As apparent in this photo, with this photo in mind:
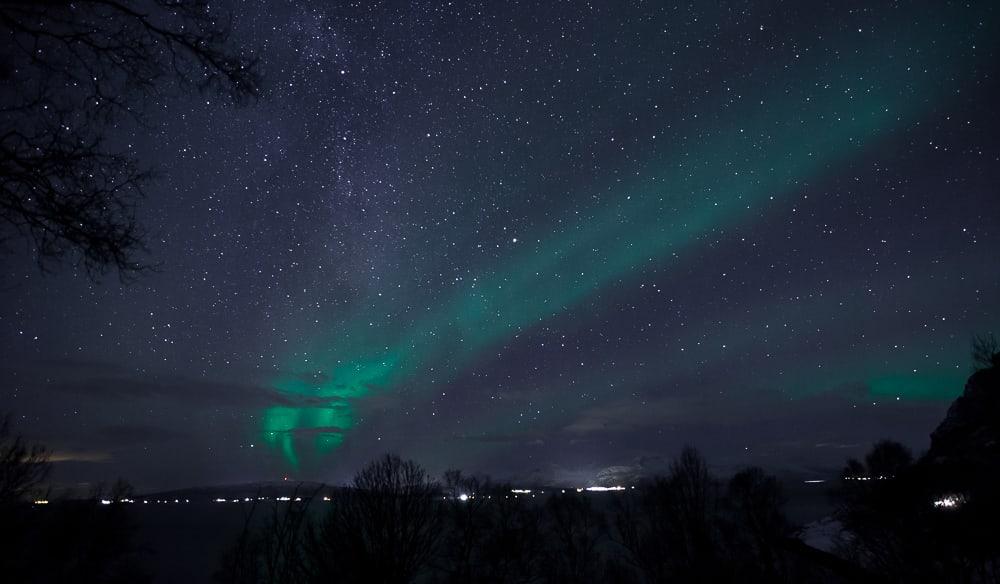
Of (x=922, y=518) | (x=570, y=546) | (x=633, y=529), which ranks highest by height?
(x=922, y=518)

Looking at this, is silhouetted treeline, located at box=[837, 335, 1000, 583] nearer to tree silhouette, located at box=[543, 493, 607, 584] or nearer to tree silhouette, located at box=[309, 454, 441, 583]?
tree silhouette, located at box=[309, 454, 441, 583]

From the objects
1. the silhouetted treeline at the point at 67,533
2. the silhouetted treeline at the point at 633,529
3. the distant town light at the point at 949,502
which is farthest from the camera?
the silhouetted treeline at the point at 67,533

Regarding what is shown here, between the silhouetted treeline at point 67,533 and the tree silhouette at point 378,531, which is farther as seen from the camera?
the silhouetted treeline at point 67,533

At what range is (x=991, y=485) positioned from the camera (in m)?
17.8

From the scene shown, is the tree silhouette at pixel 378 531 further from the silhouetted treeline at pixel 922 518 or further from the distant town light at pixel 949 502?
the distant town light at pixel 949 502

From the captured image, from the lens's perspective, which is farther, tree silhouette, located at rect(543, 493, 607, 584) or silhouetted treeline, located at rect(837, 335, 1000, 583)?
tree silhouette, located at rect(543, 493, 607, 584)

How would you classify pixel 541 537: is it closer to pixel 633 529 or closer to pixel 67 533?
pixel 633 529

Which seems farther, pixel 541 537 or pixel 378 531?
pixel 541 537

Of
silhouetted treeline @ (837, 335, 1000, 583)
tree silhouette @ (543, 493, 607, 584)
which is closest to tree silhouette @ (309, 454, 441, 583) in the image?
silhouetted treeline @ (837, 335, 1000, 583)

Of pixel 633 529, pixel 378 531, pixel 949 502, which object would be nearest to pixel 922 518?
pixel 949 502

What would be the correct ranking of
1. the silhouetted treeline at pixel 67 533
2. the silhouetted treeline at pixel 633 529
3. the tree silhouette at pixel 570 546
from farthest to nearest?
the tree silhouette at pixel 570 546
the silhouetted treeline at pixel 67 533
the silhouetted treeline at pixel 633 529

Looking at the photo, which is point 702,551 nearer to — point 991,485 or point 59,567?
point 991,485

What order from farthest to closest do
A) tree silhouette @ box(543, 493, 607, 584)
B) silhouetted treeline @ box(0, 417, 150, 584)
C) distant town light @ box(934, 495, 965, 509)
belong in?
tree silhouette @ box(543, 493, 607, 584), silhouetted treeline @ box(0, 417, 150, 584), distant town light @ box(934, 495, 965, 509)

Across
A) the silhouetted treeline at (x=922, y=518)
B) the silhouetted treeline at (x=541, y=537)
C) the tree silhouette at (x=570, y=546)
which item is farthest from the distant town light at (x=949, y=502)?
the tree silhouette at (x=570, y=546)
